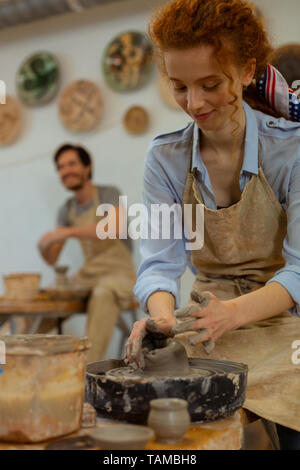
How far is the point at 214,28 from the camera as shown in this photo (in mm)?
1296

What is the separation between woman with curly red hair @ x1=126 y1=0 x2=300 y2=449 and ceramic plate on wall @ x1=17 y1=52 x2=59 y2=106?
3.51 meters

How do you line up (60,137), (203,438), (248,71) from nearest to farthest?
1. (203,438)
2. (248,71)
3. (60,137)

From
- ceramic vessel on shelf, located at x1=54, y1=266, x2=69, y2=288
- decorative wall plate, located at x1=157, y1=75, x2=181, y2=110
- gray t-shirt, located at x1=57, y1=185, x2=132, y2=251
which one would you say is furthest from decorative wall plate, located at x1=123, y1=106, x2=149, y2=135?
ceramic vessel on shelf, located at x1=54, y1=266, x2=69, y2=288

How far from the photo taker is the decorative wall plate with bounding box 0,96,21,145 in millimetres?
4988

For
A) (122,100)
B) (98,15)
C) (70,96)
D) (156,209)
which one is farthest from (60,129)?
(156,209)

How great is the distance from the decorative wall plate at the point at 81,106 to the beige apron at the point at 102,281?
0.80 meters

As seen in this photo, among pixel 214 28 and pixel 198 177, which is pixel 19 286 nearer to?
pixel 198 177

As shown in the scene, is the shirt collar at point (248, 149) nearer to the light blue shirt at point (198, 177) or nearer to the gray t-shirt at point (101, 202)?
the light blue shirt at point (198, 177)

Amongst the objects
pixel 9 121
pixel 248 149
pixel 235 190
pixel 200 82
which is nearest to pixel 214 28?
pixel 200 82

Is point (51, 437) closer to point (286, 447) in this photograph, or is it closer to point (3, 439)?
point (3, 439)

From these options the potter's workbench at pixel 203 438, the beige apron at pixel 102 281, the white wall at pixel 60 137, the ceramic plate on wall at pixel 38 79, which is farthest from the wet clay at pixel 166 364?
the ceramic plate on wall at pixel 38 79

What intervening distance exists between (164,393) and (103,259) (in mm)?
3114

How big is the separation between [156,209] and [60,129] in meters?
3.48

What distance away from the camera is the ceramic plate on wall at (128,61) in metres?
4.48
